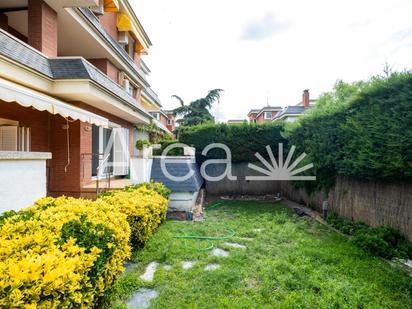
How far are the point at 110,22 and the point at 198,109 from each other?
22.6 meters

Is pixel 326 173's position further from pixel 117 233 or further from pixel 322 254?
pixel 117 233

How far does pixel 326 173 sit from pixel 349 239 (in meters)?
4.66

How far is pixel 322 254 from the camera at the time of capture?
310 inches

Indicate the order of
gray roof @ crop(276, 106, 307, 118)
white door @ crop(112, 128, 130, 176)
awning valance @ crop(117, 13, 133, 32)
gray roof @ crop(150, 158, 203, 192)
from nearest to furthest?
gray roof @ crop(150, 158, 203, 192), white door @ crop(112, 128, 130, 176), awning valance @ crop(117, 13, 133, 32), gray roof @ crop(276, 106, 307, 118)

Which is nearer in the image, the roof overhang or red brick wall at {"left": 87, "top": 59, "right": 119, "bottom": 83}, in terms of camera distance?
→ the roof overhang

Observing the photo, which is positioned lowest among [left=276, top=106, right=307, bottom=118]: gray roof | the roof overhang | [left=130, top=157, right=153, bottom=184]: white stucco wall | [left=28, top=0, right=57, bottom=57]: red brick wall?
[left=130, top=157, right=153, bottom=184]: white stucco wall

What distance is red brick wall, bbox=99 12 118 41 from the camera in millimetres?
17716

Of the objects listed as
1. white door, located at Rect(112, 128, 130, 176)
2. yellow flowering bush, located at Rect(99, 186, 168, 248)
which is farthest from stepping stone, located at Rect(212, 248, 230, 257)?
white door, located at Rect(112, 128, 130, 176)

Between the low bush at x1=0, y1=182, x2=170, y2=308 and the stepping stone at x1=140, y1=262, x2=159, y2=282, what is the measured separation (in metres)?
1.30

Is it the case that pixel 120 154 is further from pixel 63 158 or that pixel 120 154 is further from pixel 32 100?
pixel 32 100

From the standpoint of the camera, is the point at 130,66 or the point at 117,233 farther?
the point at 130,66

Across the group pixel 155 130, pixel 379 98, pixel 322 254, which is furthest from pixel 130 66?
pixel 322 254

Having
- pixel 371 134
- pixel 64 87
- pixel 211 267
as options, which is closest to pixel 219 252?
pixel 211 267

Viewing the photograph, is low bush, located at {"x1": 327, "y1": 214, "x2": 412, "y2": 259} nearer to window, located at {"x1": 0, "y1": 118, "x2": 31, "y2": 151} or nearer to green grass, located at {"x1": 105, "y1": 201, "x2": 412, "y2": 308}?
green grass, located at {"x1": 105, "y1": 201, "x2": 412, "y2": 308}
